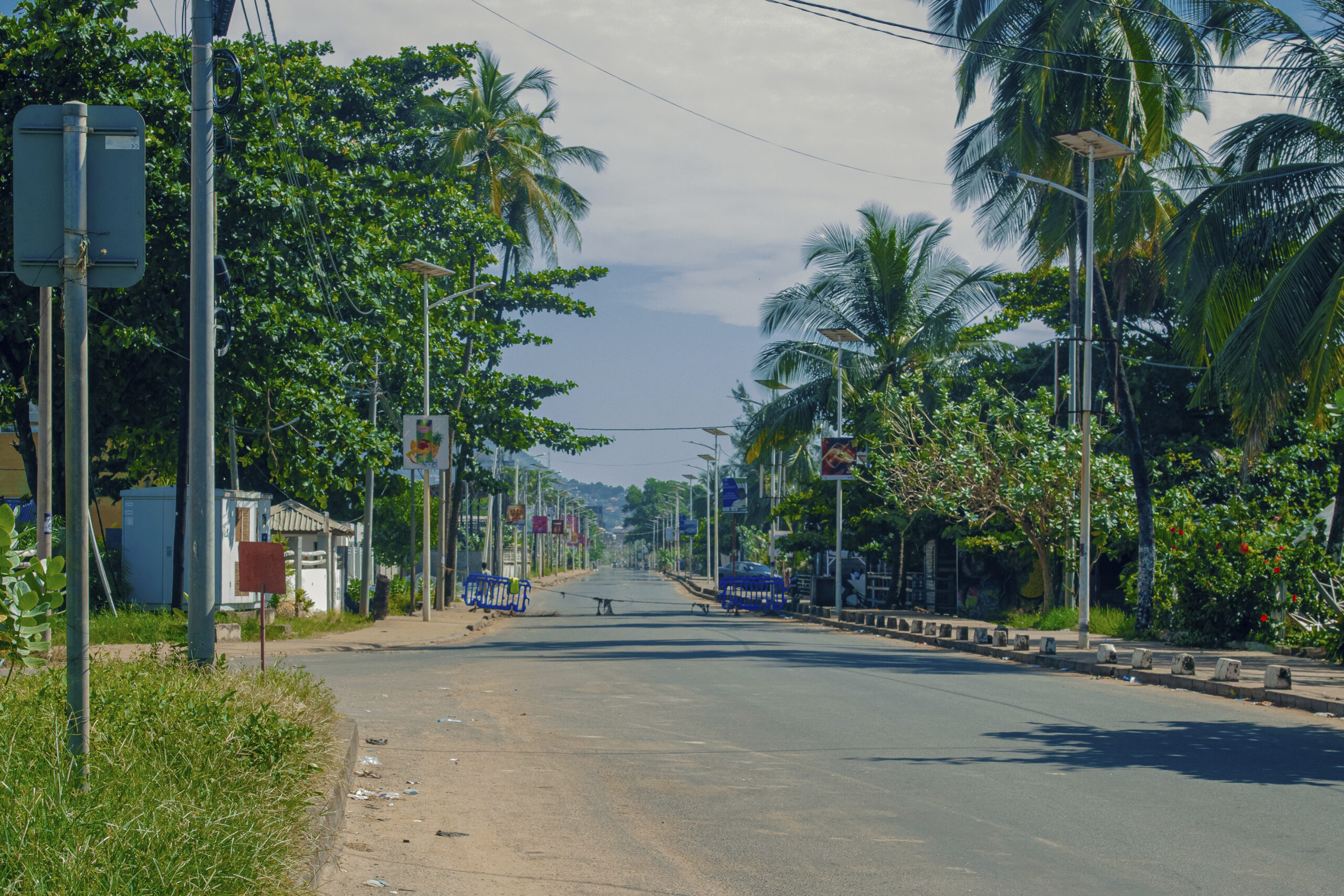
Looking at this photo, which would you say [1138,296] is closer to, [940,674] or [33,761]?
[940,674]

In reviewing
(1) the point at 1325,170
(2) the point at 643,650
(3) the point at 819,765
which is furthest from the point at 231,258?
(1) the point at 1325,170

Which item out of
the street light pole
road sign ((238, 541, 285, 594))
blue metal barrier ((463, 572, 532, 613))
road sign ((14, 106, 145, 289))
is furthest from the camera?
blue metal barrier ((463, 572, 532, 613))

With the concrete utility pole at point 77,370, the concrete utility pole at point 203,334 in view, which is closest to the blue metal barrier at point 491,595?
the concrete utility pole at point 203,334

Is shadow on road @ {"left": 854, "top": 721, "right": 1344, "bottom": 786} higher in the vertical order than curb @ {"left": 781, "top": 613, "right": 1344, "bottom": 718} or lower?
higher

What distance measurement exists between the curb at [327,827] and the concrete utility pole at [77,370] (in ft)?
3.47

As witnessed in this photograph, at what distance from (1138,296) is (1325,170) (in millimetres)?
20399

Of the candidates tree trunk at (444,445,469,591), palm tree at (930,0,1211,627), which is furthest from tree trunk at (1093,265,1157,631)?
tree trunk at (444,445,469,591)

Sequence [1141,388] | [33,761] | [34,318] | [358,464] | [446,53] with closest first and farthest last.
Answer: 1. [33,761]
2. [34,318]
3. [358,464]
4. [446,53]
5. [1141,388]

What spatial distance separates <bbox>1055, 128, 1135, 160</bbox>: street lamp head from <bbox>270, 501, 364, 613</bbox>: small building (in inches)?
698

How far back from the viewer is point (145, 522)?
912 inches

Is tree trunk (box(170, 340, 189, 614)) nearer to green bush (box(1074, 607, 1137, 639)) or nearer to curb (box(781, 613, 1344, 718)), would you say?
curb (box(781, 613, 1344, 718))

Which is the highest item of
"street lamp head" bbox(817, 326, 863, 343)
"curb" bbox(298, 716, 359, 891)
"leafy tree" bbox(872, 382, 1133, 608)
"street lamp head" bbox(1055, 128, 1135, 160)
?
"street lamp head" bbox(1055, 128, 1135, 160)

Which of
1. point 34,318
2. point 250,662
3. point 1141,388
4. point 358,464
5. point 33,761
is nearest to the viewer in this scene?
point 33,761

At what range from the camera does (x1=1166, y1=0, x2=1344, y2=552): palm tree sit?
58.6 ft
